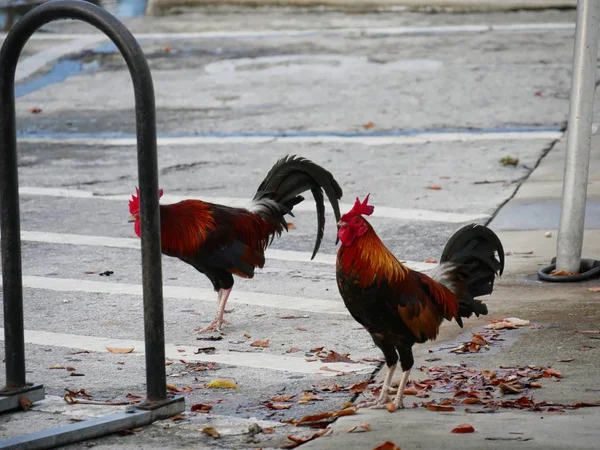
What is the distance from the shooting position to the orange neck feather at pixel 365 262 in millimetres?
6035

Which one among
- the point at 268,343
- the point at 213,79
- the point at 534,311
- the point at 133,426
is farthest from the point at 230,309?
the point at 213,79

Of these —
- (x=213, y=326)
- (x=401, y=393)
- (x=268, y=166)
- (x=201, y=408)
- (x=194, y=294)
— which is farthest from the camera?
(x=268, y=166)

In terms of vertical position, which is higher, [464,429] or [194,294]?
[194,294]

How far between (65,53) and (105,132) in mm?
6676

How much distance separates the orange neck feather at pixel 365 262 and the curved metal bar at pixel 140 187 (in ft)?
3.29

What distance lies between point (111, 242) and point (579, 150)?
174 inches

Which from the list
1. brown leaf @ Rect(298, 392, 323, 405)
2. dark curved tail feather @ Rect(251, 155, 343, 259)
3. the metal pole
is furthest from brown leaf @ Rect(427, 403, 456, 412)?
the metal pole

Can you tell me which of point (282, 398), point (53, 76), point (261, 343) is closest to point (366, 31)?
point (53, 76)

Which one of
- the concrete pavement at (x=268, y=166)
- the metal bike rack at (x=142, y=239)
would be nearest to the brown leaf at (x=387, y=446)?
the concrete pavement at (x=268, y=166)

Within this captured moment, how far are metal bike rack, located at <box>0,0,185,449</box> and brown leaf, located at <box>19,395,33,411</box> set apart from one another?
23mm

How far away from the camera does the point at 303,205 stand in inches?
462

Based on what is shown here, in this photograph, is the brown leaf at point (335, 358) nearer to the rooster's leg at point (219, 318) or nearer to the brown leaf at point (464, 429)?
the rooster's leg at point (219, 318)

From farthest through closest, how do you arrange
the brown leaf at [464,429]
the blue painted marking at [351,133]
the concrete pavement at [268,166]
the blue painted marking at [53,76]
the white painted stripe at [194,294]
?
the blue painted marking at [53,76] → the blue painted marking at [351,133] → the white painted stripe at [194,294] → the concrete pavement at [268,166] → the brown leaf at [464,429]

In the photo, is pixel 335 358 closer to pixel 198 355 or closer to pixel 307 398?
pixel 307 398
